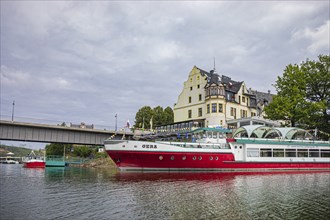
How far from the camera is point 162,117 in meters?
87.3

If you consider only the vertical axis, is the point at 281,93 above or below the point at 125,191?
above

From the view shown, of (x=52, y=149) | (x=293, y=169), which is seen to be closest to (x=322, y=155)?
(x=293, y=169)

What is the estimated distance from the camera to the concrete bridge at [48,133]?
46688 millimetres

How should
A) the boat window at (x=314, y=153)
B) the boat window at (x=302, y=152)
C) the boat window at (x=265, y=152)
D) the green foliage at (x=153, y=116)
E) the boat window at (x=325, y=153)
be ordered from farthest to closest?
the green foliage at (x=153, y=116) < the boat window at (x=325, y=153) < the boat window at (x=314, y=153) < the boat window at (x=302, y=152) < the boat window at (x=265, y=152)

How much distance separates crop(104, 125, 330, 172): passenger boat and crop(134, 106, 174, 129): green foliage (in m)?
43.0

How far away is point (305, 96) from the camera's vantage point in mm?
48531

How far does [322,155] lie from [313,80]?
13055mm

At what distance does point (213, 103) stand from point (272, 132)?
1929 cm

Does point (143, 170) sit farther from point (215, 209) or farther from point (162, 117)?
point (162, 117)

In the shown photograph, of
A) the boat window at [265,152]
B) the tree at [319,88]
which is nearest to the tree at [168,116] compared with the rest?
the tree at [319,88]

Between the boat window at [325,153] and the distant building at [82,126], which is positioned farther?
the distant building at [82,126]

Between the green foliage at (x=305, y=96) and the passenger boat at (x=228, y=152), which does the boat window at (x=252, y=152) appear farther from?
the green foliage at (x=305, y=96)

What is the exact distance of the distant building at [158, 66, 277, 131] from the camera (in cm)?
6162

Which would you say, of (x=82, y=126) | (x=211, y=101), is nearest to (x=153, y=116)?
(x=211, y=101)
